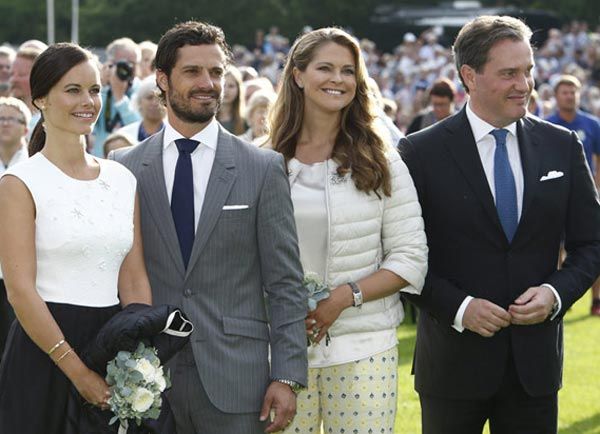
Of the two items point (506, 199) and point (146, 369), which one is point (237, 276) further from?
point (506, 199)

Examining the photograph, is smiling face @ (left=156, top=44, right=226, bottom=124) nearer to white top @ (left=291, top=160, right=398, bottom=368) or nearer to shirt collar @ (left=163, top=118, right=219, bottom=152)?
shirt collar @ (left=163, top=118, right=219, bottom=152)

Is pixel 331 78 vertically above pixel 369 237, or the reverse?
pixel 331 78

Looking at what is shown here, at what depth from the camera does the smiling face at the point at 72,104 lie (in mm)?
4801

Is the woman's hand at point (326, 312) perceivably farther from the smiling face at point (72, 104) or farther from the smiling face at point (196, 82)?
the smiling face at point (72, 104)

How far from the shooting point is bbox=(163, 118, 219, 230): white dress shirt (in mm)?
5051

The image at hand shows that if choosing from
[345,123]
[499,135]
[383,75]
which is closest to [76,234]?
[345,123]

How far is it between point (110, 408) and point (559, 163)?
234cm

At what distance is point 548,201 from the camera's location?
5.55 metres

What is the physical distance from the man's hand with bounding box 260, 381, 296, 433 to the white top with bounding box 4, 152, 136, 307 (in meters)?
0.73

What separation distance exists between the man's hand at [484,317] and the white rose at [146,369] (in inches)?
62.1

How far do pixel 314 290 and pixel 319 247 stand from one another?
264 mm

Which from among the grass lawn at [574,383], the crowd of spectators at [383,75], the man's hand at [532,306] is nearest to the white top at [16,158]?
the crowd of spectators at [383,75]

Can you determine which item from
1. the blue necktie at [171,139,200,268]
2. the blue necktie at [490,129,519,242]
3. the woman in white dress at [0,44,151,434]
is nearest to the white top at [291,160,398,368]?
the blue necktie at [171,139,200,268]

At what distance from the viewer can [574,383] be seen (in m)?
10.4
